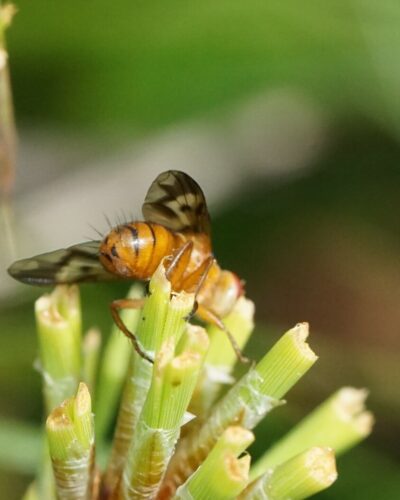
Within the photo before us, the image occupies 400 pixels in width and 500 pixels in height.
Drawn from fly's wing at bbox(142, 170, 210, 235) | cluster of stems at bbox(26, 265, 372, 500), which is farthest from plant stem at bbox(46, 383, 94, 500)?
fly's wing at bbox(142, 170, 210, 235)

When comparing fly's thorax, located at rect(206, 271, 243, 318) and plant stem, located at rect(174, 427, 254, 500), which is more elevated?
fly's thorax, located at rect(206, 271, 243, 318)

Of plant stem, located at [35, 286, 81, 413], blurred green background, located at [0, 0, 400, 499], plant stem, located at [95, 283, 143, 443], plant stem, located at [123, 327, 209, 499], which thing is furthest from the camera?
blurred green background, located at [0, 0, 400, 499]

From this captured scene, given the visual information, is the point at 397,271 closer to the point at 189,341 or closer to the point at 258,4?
the point at 258,4

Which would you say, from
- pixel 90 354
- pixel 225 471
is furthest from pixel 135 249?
pixel 225 471

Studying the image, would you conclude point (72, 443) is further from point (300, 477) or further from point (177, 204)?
point (177, 204)

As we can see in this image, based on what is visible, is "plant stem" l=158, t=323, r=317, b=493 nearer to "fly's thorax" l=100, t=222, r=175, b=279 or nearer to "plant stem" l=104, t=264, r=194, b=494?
"plant stem" l=104, t=264, r=194, b=494

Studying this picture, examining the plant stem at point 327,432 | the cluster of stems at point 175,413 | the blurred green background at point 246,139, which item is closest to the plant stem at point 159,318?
the cluster of stems at point 175,413
